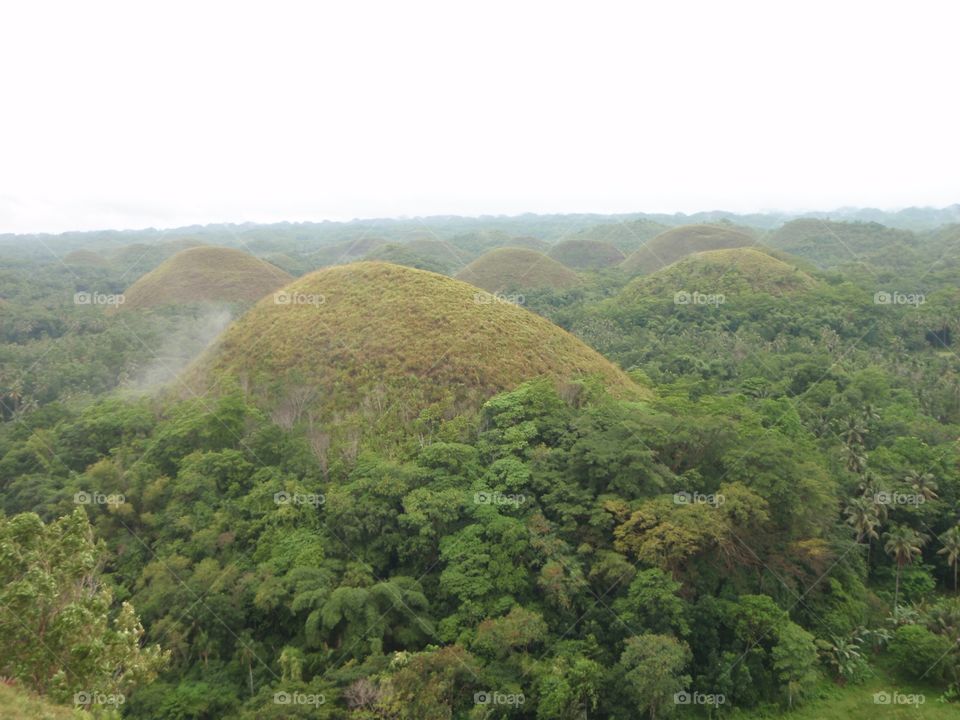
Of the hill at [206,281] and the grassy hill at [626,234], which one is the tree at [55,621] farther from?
the grassy hill at [626,234]

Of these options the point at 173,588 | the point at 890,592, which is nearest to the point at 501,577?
the point at 173,588

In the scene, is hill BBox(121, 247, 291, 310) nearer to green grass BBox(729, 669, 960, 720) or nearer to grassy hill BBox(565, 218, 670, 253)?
green grass BBox(729, 669, 960, 720)

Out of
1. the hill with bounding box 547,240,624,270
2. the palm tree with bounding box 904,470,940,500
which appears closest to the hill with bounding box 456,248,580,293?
the hill with bounding box 547,240,624,270

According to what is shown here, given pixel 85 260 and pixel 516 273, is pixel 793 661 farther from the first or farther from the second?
pixel 85 260

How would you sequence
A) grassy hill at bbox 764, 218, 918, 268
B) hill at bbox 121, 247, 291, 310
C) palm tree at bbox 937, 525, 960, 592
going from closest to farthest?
1. palm tree at bbox 937, 525, 960, 592
2. hill at bbox 121, 247, 291, 310
3. grassy hill at bbox 764, 218, 918, 268

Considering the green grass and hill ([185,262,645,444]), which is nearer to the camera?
the green grass

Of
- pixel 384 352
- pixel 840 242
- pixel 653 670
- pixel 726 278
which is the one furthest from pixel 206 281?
pixel 840 242
